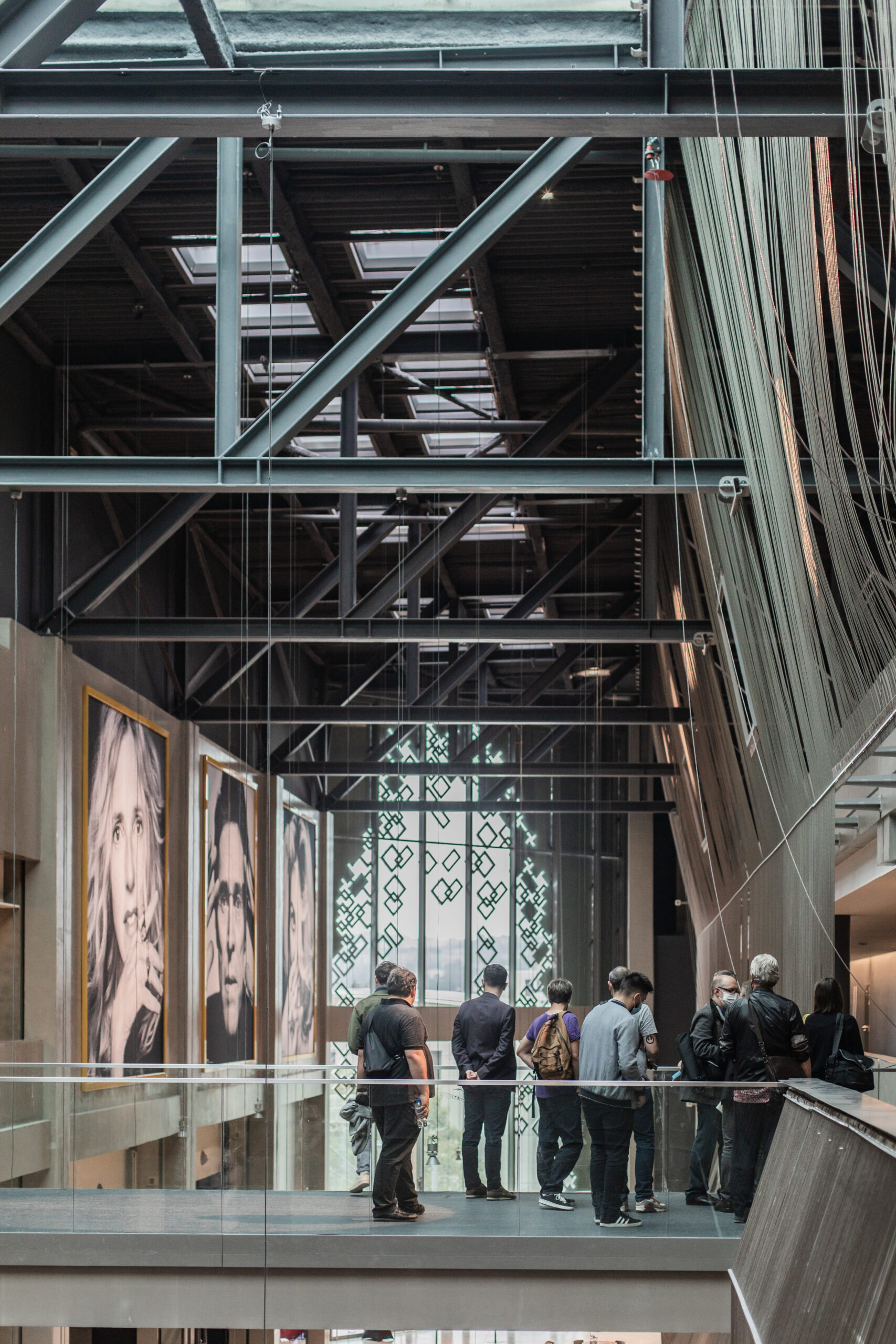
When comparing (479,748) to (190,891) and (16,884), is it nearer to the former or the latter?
(190,891)

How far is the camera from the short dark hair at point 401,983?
11.4 metres

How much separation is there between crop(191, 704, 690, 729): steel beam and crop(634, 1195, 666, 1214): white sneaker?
490 inches

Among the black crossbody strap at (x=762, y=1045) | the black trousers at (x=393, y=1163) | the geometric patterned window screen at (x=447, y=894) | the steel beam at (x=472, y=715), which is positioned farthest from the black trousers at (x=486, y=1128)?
the geometric patterned window screen at (x=447, y=894)

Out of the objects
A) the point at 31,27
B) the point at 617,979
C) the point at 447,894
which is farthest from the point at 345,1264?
the point at 447,894

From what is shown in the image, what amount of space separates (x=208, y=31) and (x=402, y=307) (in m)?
3.61

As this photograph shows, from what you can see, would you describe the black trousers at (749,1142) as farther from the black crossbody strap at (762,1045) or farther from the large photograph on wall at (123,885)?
the large photograph on wall at (123,885)

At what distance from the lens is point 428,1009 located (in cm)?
3597

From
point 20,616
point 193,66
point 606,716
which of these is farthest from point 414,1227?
point 606,716

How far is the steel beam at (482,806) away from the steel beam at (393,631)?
12.1m

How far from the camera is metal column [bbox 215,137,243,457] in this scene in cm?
1182

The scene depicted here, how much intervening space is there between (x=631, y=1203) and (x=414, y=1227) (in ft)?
5.53

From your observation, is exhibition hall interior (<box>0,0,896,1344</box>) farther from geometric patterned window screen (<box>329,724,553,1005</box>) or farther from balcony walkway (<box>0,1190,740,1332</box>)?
geometric patterned window screen (<box>329,724,553,1005</box>)

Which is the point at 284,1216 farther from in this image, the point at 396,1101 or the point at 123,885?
the point at 123,885

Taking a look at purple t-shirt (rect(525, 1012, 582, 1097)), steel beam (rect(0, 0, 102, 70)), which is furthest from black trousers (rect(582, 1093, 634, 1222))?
steel beam (rect(0, 0, 102, 70))
